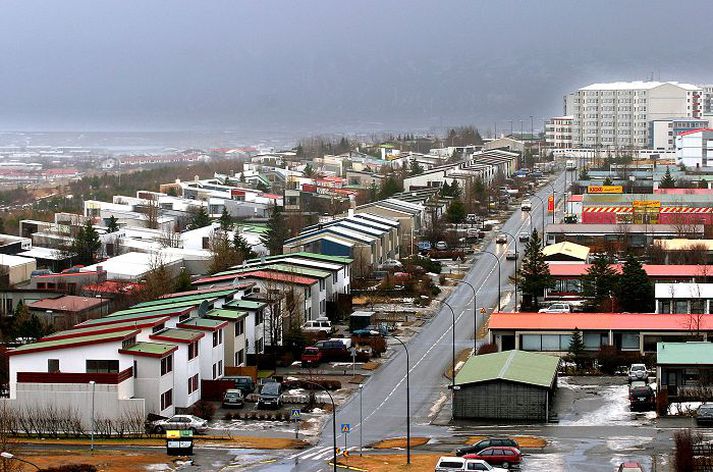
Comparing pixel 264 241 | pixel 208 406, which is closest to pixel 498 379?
pixel 208 406

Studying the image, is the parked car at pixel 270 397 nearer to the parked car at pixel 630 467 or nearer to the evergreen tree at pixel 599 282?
the parked car at pixel 630 467

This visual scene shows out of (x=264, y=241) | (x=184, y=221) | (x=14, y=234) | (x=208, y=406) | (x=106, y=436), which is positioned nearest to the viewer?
(x=106, y=436)

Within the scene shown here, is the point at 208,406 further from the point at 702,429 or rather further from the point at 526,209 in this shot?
the point at 526,209

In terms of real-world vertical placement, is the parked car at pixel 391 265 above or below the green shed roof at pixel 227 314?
below

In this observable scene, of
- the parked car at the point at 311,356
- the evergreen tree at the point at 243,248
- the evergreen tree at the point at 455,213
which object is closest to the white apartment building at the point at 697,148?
the evergreen tree at the point at 455,213

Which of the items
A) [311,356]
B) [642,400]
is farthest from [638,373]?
[311,356]

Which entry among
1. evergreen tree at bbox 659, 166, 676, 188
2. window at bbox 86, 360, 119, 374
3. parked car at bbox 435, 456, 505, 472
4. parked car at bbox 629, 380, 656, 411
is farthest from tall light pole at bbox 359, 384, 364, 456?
evergreen tree at bbox 659, 166, 676, 188
